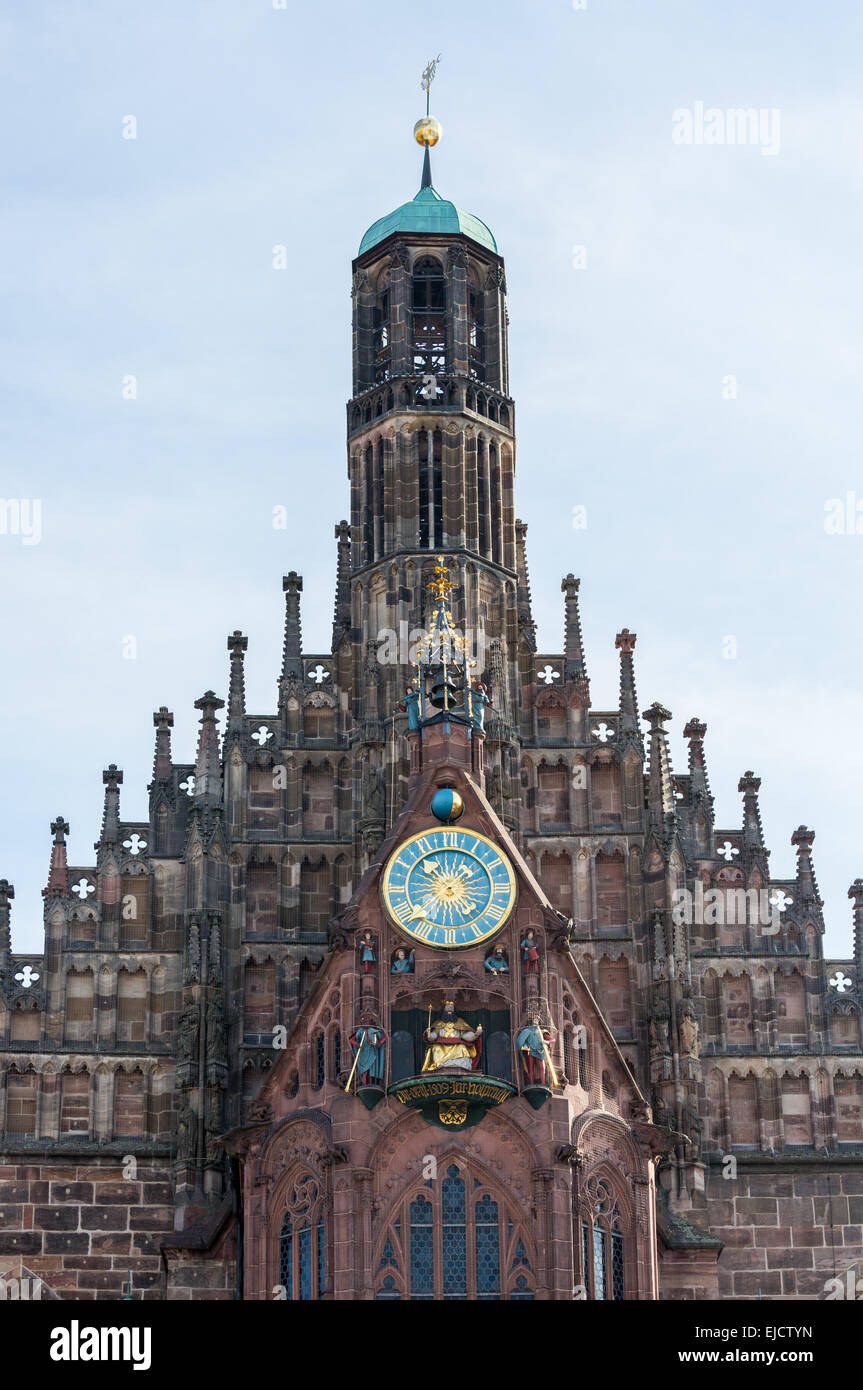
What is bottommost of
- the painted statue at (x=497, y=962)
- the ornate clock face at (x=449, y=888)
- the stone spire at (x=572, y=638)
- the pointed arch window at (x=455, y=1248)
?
the pointed arch window at (x=455, y=1248)

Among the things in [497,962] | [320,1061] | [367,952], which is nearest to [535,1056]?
[497,962]

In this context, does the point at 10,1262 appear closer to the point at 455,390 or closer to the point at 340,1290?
the point at 340,1290

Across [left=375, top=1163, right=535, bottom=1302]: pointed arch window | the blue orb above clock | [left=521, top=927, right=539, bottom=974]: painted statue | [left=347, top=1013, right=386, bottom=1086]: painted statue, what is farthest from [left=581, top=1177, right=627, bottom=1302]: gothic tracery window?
the blue orb above clock

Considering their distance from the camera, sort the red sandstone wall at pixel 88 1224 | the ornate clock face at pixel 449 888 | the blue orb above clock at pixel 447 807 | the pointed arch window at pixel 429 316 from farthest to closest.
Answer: the pointed arch window at pixel 429 316
the red sandstone wall at pixel 88 1224
the blue orb above clock at pixel 447 807
the ornate clock face at pixel 449 888

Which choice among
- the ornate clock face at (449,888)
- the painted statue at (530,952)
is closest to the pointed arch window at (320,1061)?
the ornate clock face at (449,888)

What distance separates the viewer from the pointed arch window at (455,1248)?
5162cm

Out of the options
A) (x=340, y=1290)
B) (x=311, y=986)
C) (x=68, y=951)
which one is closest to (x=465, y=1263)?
(x=340, y=1290)

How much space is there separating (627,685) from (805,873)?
213 inches

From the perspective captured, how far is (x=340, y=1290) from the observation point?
5122 centimetres

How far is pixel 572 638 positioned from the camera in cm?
6150

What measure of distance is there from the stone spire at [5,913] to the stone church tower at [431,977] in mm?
70

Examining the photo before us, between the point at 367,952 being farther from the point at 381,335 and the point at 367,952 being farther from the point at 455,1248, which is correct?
the point at 381,335

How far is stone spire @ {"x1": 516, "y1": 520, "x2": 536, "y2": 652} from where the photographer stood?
202 ft

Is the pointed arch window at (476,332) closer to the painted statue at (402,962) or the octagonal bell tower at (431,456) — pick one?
the octagonal bell tower at (431,456)
